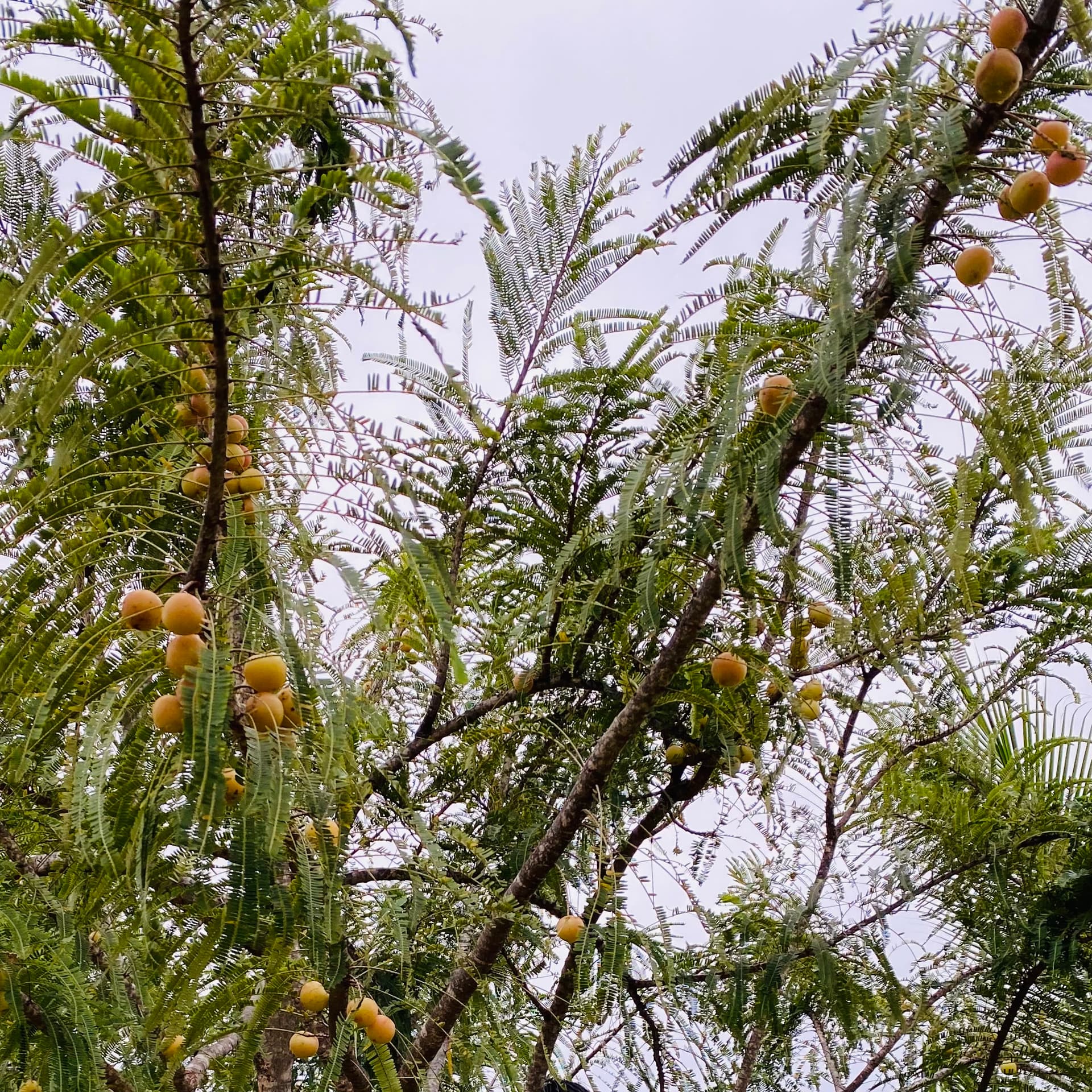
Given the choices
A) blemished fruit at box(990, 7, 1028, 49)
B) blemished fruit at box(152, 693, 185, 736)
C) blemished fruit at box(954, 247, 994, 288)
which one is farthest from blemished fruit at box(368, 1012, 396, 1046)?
blemished fruit at box(990, 7, 1028, 49)

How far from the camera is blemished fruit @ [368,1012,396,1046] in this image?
222cm

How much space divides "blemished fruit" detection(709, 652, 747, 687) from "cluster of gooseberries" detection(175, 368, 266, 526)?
1259 millimetres

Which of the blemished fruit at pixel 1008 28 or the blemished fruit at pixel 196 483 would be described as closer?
the blemished fruit at pixel 1008 28

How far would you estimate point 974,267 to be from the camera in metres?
1.73

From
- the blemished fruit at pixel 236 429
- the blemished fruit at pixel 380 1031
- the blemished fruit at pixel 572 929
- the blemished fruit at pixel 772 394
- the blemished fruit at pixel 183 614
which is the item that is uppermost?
the blemished fruit at pixel 772 394

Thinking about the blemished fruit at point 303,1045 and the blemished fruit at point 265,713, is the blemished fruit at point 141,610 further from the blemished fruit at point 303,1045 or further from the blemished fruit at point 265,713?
the blemished fruit at point 303,1045

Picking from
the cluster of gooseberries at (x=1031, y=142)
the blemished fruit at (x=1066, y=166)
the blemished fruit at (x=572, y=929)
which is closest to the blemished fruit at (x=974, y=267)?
the cluster of gooseberries at (x=1031, y=142)

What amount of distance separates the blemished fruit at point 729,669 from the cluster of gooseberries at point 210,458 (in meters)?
1.26

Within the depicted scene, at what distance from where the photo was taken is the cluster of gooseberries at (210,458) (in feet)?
Result: 5.31

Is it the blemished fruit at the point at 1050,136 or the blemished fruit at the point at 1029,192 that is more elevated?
the blemished fruit at the point at 1050,136

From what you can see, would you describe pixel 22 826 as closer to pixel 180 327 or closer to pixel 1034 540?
pixel 180 327

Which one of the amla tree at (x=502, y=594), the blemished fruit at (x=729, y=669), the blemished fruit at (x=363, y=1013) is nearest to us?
the amla tree at (x=502, y=594)

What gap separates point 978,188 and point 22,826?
2.37 m

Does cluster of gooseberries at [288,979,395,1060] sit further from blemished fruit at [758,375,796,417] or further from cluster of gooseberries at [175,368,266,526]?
Result: blemished fruit at [758,375,796,417]
